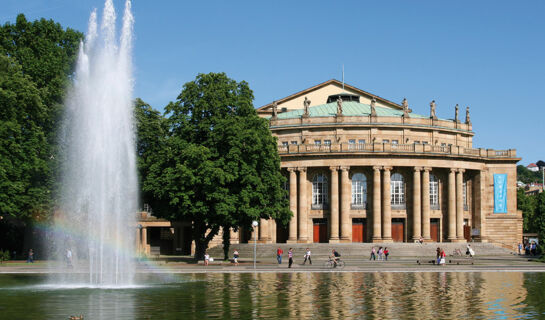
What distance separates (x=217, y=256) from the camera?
7794 cm

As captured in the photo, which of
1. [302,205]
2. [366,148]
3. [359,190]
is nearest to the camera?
[366,148]

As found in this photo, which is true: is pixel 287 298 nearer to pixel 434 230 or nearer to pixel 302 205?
pixel 302 205

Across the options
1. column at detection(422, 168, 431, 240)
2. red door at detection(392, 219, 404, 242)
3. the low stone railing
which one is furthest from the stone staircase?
the low stone railing

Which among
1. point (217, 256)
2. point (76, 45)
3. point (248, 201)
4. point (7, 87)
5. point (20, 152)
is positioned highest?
point (76, 45)

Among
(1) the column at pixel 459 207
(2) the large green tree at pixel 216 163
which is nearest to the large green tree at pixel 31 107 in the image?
(2) the large green tree at pixel 216 163

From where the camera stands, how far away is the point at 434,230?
8812 cm

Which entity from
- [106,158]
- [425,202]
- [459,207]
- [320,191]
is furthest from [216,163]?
[459,207]

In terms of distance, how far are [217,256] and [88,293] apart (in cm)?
4578

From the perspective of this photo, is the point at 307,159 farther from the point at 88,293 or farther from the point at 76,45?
the point at 88,293

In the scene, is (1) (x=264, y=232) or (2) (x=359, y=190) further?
(2) (x=359, y=190)

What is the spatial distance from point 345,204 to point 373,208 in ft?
11.6

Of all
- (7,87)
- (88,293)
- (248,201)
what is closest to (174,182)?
(248,201)

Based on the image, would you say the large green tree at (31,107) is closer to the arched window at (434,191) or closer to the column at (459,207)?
the arched window at (434,191)

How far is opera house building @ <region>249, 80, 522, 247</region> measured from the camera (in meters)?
83.9
